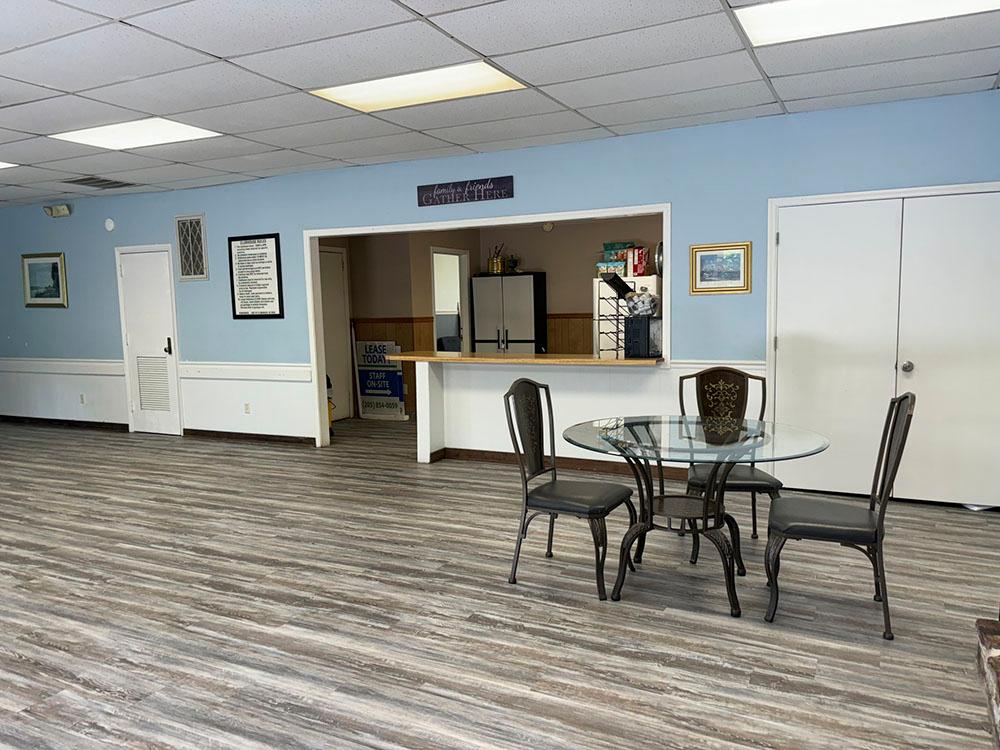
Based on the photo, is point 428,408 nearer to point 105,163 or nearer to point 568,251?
point 105,163

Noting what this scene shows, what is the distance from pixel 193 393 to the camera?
24.7ft

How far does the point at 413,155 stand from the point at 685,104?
230cm

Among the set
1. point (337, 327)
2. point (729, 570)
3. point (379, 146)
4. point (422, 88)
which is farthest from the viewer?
point (337, 327)

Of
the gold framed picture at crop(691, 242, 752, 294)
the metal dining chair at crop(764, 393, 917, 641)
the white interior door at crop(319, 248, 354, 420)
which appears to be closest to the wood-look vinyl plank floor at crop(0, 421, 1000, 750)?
the metal dining chair at crop(764, 393, 917, 641)

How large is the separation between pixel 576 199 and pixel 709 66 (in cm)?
181

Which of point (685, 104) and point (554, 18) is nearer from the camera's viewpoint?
point (554, 18)

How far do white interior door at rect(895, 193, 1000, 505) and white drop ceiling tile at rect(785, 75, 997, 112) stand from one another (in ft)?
2.02

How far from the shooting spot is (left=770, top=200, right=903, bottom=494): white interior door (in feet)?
15.1

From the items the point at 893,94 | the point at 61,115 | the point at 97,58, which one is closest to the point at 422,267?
the point at 61,115

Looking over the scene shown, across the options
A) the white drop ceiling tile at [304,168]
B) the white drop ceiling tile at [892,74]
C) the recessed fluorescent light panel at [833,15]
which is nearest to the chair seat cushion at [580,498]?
the recessed fluorescent light panel at [833,15]

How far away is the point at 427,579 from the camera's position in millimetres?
3490

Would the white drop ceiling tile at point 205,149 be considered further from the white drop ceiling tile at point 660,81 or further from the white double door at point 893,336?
the white double door at point 893,336

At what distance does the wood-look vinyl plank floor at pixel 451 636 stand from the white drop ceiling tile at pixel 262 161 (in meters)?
2.76

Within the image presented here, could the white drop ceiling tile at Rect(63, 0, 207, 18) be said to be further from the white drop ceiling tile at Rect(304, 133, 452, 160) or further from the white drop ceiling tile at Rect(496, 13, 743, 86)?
the white drop ceiling tile at Rect(304, 133, 452, 160)
